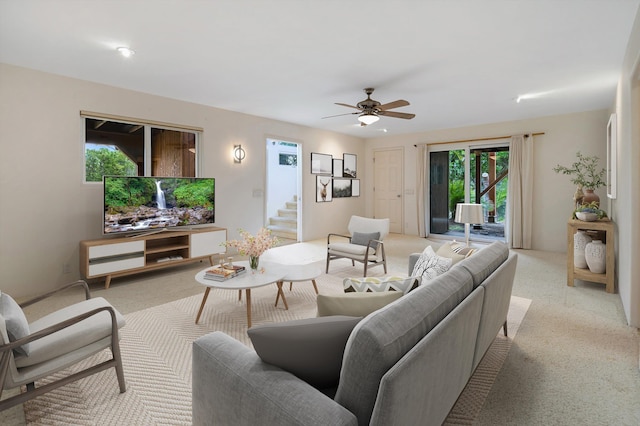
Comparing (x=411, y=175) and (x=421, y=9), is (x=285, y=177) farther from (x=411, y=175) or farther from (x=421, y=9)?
(x=421, y=9)

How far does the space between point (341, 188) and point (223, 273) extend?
212 inches

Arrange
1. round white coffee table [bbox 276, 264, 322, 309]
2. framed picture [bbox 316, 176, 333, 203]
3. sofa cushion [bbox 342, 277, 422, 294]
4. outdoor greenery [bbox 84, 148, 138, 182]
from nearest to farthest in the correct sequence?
sofa cushion [bbox 342, 277, 422, 294]
round white coffee table [bbox 276, 264, 322, 309]
outdoor greenery [bbox 84, 148, 138, 182]
framed picture [bbox 316, 176, 333, 203]

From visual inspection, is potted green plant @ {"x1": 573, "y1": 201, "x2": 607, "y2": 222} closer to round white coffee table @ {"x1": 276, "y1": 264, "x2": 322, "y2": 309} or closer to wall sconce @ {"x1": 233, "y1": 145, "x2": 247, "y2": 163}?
round white coffee table @ {"x1": 276, "y1": 264, "x2": 322, "y2": 309}

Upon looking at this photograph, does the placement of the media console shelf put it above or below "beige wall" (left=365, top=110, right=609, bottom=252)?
below

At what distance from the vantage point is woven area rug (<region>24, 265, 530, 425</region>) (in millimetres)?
1758

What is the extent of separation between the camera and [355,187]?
27.5 ft

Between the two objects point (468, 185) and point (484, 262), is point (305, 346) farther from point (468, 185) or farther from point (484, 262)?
point (468, 185)

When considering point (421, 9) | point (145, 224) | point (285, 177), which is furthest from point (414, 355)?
point (285, 177)

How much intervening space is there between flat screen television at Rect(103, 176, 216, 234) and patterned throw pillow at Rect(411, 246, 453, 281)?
3.46 m

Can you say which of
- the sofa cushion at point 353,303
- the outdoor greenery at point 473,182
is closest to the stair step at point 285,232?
the outdoor greenery at point 473,182

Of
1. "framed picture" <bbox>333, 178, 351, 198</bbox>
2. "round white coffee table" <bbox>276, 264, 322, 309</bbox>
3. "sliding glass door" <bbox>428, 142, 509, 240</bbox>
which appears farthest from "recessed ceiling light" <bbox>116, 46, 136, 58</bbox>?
"sliding glass door" <bbox>428, 142, 509, 240</bbox>

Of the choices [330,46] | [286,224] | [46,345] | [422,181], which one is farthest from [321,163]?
[46,345]

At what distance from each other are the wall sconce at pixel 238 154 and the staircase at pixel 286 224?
216 centimetres

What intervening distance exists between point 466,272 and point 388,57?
2.54 metres
